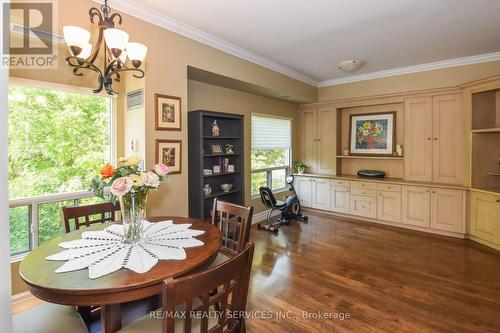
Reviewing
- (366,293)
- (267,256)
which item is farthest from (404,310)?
(267,256)

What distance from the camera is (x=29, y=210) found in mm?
2549

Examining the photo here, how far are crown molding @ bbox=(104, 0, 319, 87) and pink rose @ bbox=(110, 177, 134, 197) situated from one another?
1.92 meters

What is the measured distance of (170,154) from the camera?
2922 mm

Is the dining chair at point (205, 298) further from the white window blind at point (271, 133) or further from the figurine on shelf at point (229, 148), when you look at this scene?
the white window blind at point (271, 133)

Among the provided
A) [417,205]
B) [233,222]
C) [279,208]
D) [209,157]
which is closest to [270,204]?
[279,208]

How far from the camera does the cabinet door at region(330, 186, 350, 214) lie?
514cm

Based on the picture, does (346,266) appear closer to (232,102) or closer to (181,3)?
(232,102)

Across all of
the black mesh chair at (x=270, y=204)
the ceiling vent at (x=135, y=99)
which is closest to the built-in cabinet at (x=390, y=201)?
the black mesh chair at (x=270, y=204)

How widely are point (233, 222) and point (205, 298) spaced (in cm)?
122

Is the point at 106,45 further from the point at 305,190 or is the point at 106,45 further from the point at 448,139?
the point at 448,139

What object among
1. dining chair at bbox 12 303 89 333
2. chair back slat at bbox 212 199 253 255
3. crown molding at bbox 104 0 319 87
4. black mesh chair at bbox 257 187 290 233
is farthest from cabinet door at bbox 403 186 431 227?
dining chair at bbox 12 303 89 333

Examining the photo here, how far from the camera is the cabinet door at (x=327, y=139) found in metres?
5.53

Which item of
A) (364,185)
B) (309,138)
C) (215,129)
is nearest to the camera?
(215,129)

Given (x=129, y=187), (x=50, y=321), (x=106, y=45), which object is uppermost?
(x=106, y=45)
